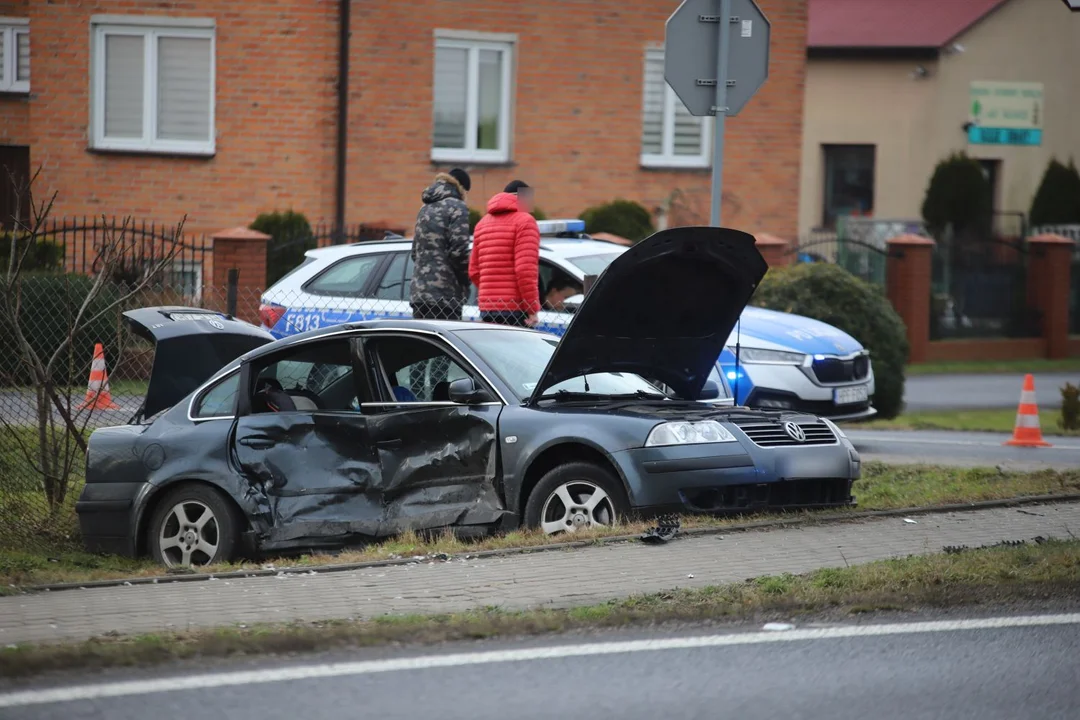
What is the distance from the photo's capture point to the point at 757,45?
9.98 metres

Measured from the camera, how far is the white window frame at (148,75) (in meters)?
21.3

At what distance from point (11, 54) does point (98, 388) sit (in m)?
15.4

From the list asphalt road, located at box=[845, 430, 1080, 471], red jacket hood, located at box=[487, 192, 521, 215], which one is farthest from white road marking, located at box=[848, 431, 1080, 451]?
red jacket hood, located at box=[487, 192, 521, 215]

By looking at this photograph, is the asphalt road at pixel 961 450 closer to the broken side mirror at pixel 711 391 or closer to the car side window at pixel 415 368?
the broken side mirror at pixel 711 391

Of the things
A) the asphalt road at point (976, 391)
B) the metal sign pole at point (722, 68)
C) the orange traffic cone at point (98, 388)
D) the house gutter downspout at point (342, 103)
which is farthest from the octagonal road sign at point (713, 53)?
the house gutter downspout at point (342, 103)

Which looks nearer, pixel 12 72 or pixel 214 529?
pixel 214 529

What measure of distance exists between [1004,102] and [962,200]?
15.4 ft

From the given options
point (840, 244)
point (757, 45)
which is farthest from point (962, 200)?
point (757, 45)

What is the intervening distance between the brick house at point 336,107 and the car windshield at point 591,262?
9300mm

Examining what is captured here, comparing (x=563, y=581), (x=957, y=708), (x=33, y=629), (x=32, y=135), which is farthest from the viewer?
(x=32, y=135)

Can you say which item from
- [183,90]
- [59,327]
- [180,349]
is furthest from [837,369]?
[183,90]

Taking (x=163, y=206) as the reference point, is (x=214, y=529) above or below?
below

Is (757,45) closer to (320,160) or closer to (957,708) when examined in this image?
(957,708)

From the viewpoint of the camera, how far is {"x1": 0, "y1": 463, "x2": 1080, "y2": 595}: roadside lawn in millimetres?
7945
